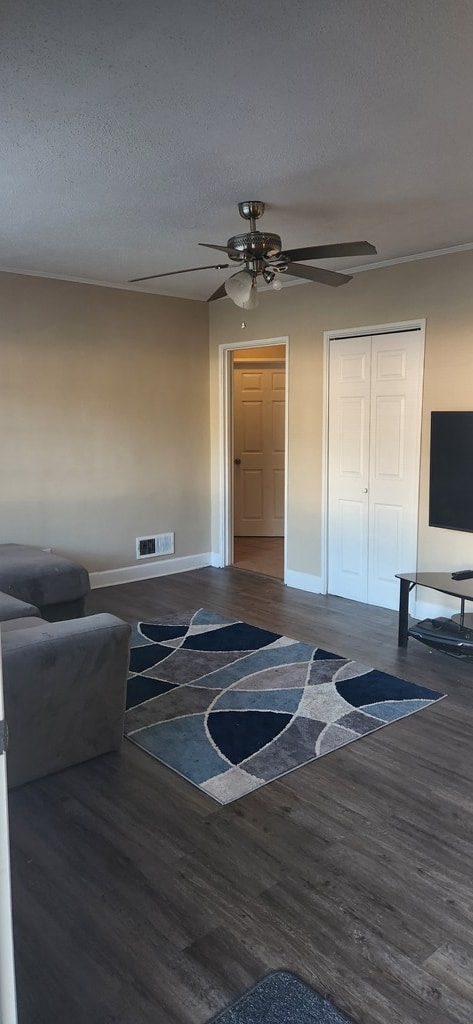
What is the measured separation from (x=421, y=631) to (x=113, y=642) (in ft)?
7.10

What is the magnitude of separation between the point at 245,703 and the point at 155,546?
9.76 ft

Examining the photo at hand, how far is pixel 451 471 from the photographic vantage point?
455cm

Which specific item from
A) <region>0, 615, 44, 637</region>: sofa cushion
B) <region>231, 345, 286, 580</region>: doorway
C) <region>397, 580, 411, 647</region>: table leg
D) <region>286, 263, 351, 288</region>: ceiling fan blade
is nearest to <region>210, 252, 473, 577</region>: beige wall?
<region>397, 580, 411, 647</region>: table leg

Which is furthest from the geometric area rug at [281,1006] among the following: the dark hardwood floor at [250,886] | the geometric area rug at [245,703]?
the geometric area rug at [245,703]

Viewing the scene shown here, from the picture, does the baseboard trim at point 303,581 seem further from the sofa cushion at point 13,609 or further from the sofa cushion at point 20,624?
the sofa cushion at point 20,624

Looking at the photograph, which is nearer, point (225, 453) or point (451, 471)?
point (451, 471)

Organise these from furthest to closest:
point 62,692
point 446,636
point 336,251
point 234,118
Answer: point 446,636, point 336,251, point 62,692, point 234,118

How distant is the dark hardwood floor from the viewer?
1796mm

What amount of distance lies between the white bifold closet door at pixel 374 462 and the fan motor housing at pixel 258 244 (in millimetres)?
1723

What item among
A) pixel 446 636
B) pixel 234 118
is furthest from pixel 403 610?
pixel 234 118

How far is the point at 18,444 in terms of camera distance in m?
5.27

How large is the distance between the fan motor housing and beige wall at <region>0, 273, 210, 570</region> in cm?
241

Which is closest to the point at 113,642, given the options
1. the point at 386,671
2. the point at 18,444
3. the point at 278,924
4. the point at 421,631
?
the point at 278,924

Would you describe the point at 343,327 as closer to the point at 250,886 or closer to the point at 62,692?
the point at 62,692
